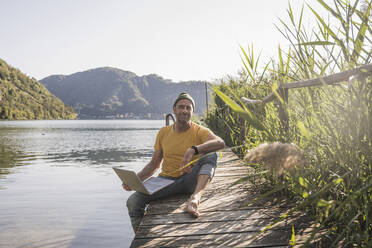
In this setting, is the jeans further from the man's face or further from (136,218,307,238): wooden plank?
(136,218,307,238): wooden plank

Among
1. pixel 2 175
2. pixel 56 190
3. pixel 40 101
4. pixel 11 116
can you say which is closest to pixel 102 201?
pixel 56 190

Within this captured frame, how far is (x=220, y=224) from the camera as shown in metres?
2.23

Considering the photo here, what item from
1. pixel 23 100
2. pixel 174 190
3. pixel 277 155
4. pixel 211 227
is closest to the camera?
pixel 277 155

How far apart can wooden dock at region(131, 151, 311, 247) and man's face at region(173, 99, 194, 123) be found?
86 centimetres

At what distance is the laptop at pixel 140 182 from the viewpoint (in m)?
2.73

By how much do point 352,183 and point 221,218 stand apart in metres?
1.12

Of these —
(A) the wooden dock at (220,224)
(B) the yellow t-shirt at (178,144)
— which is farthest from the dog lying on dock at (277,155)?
(B) the yellow t-shirt at (178,144)

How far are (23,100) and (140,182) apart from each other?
335ft

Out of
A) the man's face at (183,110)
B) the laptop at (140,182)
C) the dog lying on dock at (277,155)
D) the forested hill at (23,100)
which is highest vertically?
the forested hill at (23,100)

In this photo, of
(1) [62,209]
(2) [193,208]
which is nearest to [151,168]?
(2) [193,208]

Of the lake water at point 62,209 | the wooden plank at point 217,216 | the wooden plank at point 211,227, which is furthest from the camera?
the lake water at point 62,209

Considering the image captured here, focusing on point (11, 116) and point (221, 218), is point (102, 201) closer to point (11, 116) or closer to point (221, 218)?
point (221, 218)

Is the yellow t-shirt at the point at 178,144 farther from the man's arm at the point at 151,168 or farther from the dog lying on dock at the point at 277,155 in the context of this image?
the dog lying on dock at the point at 277,155

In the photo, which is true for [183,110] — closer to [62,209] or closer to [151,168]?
[151,168]
